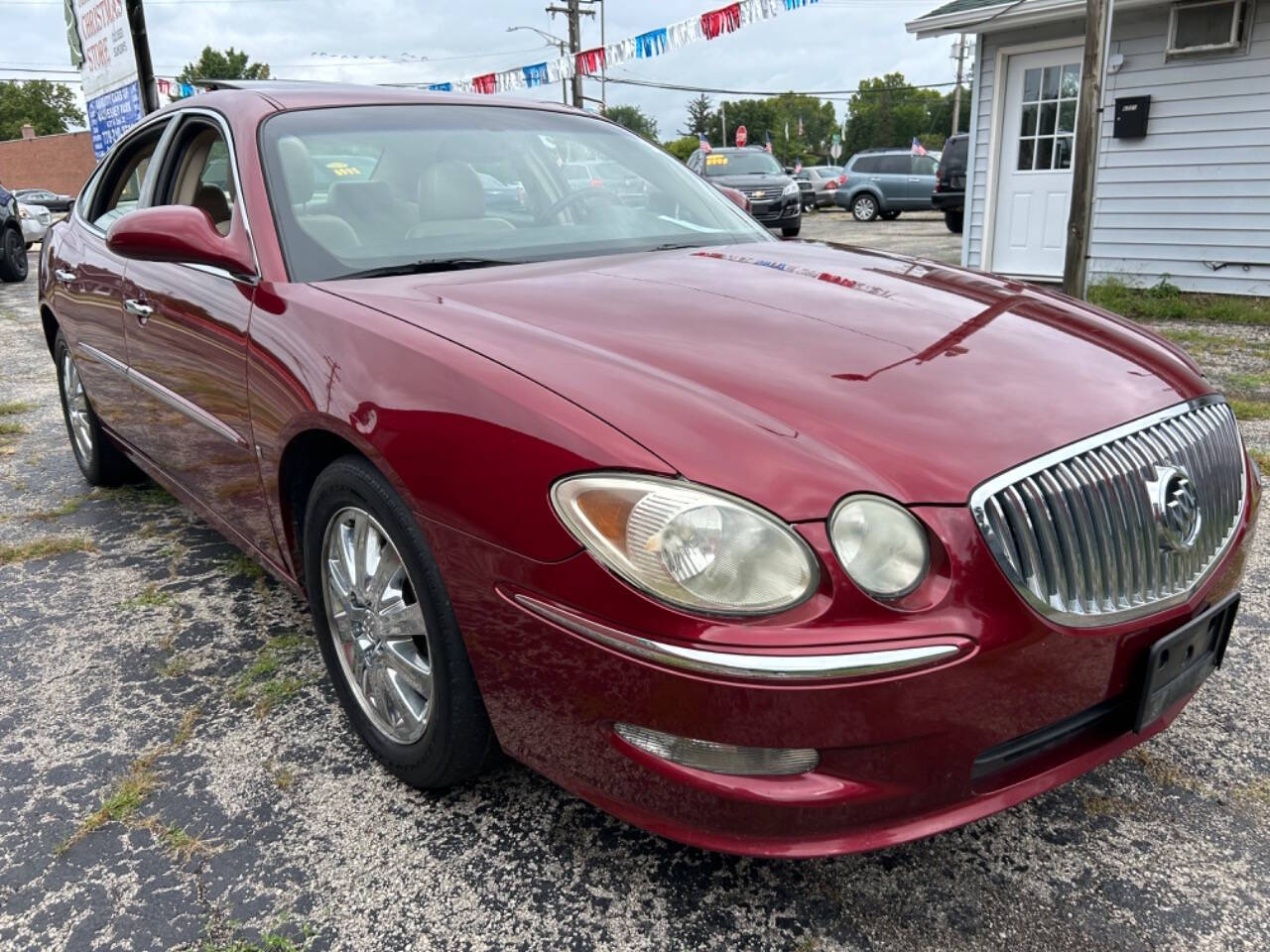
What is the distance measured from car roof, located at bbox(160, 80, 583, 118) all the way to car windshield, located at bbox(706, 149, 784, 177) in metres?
15.6

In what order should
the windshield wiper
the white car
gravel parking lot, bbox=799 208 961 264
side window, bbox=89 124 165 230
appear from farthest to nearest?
the white car, gravel parking lot, bbox=799 208 961 264, side window, bbox=89 124 165 230, the windshield wiper

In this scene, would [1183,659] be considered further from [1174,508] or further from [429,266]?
[429,266]

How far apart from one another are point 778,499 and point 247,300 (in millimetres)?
1578

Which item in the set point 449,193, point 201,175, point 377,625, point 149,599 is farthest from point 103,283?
point 377,625

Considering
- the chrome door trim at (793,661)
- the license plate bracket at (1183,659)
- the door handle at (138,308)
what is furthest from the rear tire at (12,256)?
the license plate bracket at (1183,659)

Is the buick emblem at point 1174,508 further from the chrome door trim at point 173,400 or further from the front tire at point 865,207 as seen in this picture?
the front tire at point 865,207

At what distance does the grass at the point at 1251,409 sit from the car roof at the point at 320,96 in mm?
3705

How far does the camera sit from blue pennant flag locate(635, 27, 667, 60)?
1388cm

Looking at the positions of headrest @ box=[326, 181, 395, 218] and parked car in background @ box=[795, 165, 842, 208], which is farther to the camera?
parked car in background @ box=[795, 165, 842, 208]

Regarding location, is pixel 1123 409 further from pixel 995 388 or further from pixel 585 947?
pixel 585 947

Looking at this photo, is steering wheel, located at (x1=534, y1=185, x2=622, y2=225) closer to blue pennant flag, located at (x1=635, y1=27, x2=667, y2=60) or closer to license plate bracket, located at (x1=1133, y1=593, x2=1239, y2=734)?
license plate bracket, located at (x1=1133, y1=593, x2=1239, y2=734)

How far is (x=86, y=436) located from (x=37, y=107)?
74882 millimetres

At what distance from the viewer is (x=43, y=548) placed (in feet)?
12.3

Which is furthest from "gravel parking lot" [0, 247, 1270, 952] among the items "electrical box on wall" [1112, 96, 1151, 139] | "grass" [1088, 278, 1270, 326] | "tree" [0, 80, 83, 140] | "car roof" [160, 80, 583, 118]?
"tree" [0, 80, 83, 140]
